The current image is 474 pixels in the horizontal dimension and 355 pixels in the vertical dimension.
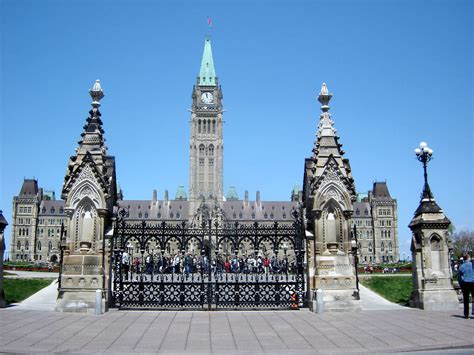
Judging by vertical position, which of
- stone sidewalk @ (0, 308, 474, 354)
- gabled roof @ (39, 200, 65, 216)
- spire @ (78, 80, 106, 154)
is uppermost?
gabled roof @ (39, 200, 65, 216)

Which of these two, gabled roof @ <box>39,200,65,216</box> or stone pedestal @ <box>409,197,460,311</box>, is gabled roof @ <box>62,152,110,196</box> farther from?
gabled roof @ <box>39,200,65,216</box>

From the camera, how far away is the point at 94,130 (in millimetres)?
18422

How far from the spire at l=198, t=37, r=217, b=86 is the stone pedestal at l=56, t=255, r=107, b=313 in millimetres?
139072

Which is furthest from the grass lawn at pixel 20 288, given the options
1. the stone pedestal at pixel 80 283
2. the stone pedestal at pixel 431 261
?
the stone pedestal at pixel 431 261

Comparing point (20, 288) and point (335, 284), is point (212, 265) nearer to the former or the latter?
point (335, 284)

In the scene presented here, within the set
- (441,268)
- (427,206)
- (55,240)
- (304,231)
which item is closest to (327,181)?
(304,231)

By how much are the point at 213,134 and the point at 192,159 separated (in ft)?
32.9

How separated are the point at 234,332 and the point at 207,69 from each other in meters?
148

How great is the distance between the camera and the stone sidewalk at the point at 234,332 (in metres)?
10.2

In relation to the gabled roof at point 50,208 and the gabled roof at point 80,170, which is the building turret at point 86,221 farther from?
the gabled roof at point 50,208

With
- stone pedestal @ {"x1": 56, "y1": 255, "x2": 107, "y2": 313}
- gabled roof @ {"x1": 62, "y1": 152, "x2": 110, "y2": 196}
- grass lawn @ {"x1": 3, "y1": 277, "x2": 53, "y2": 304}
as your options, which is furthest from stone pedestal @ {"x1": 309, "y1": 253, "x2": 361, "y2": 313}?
grass lawn @ {"x1": 3, "y1": 277, "x2": 53, "y2": 304}

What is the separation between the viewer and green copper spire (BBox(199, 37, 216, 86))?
15300 centimetres

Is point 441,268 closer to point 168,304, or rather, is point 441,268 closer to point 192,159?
point 168,304

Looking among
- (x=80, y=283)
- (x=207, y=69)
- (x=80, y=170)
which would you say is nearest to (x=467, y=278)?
(x=80, y=283)
